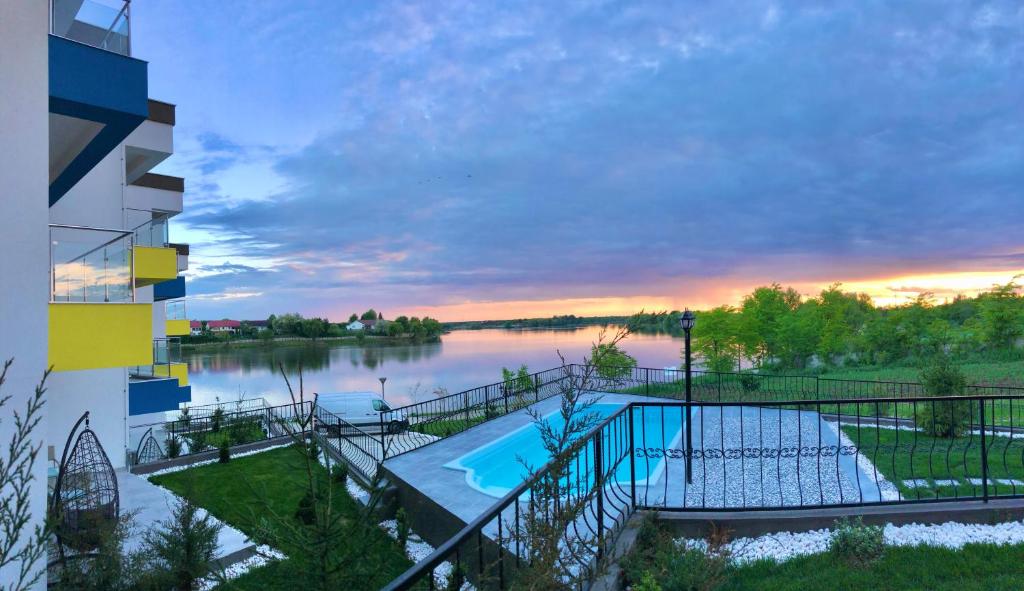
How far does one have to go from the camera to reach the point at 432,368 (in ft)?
141

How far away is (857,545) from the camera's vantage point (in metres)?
4.30

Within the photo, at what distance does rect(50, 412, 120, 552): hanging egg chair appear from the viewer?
577 centimetres

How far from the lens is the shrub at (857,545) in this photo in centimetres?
426

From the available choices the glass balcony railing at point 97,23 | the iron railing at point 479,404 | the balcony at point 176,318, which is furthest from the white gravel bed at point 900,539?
the balcony at point 176,318

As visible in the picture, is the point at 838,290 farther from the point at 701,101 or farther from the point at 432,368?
the point at 432,368

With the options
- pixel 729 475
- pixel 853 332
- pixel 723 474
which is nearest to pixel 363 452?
pixel 729 475

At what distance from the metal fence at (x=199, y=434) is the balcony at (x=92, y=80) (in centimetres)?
858

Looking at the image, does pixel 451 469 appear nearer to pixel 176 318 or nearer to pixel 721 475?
pixel 721 475

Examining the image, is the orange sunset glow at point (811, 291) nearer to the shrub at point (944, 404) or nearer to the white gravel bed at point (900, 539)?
the shrub at point (944, 404)

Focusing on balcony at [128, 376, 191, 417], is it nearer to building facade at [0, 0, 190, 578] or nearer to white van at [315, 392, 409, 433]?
building facade at [0, 0, 190, 578]

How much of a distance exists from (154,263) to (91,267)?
16.8 ft

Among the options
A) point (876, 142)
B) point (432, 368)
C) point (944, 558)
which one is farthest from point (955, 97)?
point (432, 368)

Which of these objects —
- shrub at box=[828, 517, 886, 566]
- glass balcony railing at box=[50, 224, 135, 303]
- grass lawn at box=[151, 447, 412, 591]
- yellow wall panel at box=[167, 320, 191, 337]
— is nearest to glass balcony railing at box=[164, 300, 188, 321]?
yellow wall panel at box=[167, 320, 191, 337]

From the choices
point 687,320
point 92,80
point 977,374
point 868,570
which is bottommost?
point 977,374
